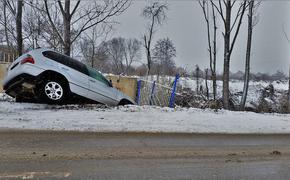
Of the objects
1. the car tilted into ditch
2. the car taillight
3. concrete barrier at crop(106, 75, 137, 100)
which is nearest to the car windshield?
the car tilted into ditch

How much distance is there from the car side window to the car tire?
66 centimetres

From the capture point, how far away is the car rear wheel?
9719 mm

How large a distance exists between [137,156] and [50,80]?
5.09 meters

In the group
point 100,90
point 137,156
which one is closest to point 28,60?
point 100,90

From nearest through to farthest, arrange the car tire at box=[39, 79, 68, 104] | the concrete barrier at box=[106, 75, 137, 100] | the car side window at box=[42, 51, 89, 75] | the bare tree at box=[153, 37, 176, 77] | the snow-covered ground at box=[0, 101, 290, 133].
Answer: the snow-covered ground at box=[0, 101, 290, 133] → the car tire at box=[39, 79, 68, 104] → the car side window at box=[42, 51, 89, 75] → the concrete barrier at box=[106, 75, 137, 100] → the bare tree at box=[153, 37, 176, 77]

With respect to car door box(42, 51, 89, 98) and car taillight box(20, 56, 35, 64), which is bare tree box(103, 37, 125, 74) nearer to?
car door box(42, 51, 89, 98)

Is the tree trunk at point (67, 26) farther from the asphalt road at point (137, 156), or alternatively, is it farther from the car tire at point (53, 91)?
the asphalt road at point (137, 156)

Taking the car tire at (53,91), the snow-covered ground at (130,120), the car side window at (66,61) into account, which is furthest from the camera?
the car side window at (66,61)

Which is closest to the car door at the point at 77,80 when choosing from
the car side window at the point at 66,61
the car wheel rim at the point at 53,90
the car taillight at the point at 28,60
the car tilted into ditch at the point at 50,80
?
the car tilted into ditch at the point at 50,80

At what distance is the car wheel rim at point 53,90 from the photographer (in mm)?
9747

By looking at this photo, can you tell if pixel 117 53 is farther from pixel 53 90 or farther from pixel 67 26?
pixel 53 90

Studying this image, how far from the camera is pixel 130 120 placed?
9.05 metres

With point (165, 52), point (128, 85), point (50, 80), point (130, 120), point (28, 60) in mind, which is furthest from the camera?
point (165, 52)

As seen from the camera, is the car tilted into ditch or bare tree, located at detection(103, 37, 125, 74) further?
bare tree, located at detection(103, 37, 125, 74)
